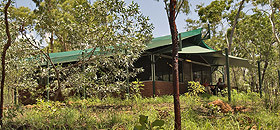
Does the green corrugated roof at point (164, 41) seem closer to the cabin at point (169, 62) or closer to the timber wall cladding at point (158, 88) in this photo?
the cabin at point (169, 62)

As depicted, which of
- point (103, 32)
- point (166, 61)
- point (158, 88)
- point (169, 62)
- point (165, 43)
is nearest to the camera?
point (103, 32)

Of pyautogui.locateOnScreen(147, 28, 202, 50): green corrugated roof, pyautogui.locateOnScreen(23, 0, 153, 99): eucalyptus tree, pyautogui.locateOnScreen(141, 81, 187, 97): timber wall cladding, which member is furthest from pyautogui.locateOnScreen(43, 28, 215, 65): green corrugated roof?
pyautogui.locateOnScreen(23, 0, 153, 99): eucalyptus tree

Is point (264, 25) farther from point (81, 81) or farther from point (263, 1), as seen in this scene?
point (81, 81)

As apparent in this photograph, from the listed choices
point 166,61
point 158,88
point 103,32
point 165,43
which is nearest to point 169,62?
point 166,61

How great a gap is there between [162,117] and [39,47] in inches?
126

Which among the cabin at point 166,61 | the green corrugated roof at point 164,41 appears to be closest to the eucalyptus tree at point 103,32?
the cabin at point 166,61

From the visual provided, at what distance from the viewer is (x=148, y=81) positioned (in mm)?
10961

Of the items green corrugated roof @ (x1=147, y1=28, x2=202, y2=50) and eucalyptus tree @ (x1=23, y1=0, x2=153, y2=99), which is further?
green corrugated roof @ (x1=147, y1=28, x2=202, y2=50)

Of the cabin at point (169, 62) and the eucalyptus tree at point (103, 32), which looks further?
the cabin at point (169, 62)

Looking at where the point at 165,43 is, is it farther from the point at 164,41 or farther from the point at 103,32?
the point at 103,32

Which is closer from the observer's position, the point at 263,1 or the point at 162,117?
the point at 162,117

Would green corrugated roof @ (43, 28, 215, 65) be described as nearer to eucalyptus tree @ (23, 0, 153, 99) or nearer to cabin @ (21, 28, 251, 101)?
cabin @ (21, 28, 251, 101)

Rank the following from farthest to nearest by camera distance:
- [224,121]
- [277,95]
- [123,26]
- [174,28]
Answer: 1. [277,95]
2. [123,26]
3. [224,121]
4. [174,28]

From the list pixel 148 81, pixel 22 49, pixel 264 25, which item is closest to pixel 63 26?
pixel 22 49
